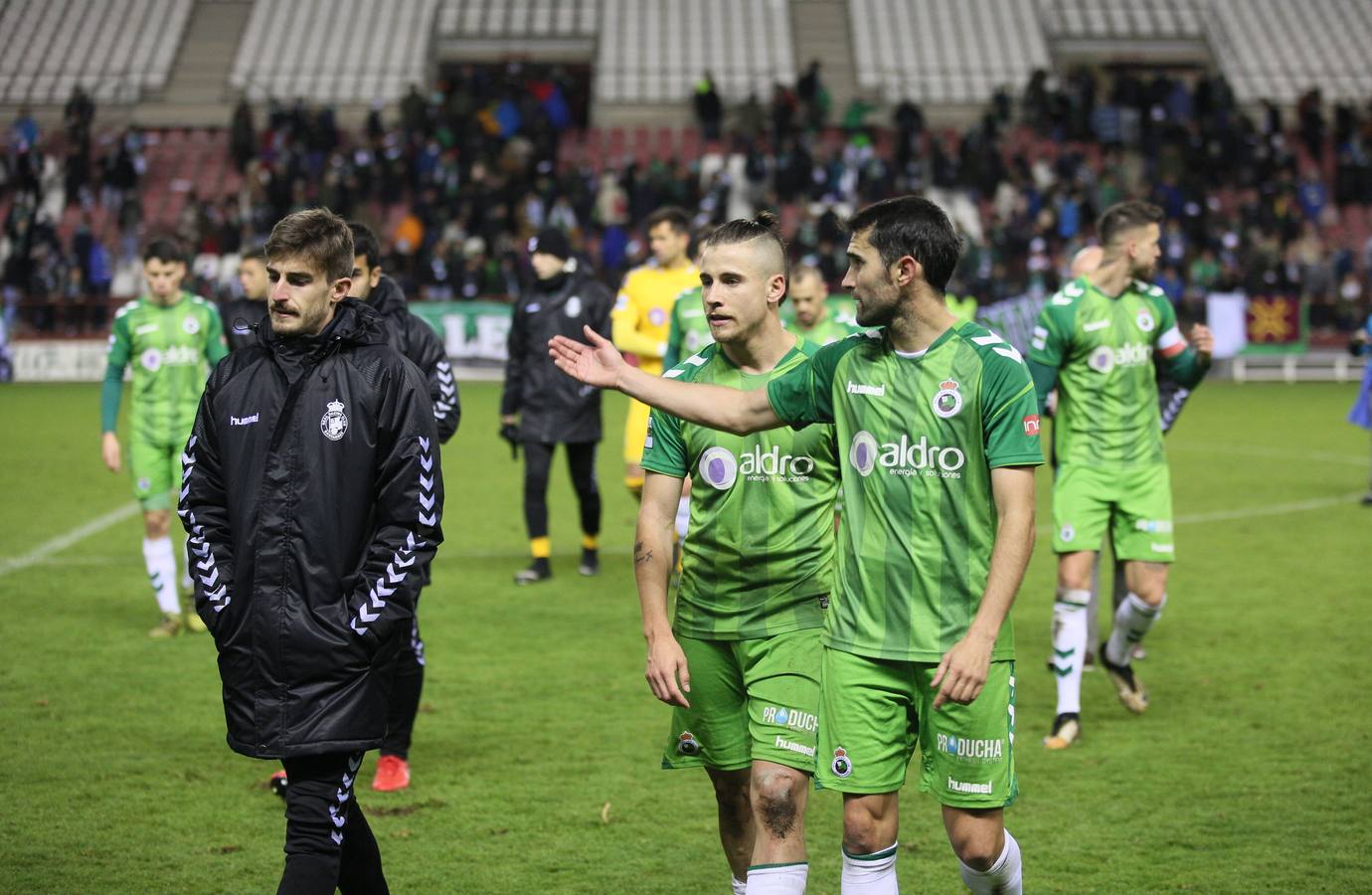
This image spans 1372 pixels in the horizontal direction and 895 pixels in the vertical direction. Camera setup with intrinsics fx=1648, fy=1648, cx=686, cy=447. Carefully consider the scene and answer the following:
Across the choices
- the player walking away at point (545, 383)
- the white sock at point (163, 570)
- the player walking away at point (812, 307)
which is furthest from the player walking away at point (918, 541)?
the player walking away at point (545, 383)

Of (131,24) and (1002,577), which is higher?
(131,24)

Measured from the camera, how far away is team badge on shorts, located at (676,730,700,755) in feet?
15.2

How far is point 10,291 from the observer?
30.5 metres

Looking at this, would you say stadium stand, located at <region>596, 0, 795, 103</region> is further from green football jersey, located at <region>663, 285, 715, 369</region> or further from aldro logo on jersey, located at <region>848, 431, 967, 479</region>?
aldro logo on jersey, located at <region>848, 431, 967, 479</region>

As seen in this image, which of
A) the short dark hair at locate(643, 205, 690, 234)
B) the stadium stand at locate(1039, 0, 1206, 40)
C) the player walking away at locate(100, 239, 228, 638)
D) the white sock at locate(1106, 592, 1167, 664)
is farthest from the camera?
the stadium stand at locate(1039, 0, 1206, 40)

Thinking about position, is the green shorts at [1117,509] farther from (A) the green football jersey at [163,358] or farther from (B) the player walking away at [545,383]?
(A) the green football jersey at [163,358]

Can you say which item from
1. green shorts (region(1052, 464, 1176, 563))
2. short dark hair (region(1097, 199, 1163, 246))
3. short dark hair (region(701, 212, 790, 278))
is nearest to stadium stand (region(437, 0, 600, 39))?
short dark hair (region(1097, 199, 1163, 246))

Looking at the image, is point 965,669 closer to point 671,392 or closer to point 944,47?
point 671,392

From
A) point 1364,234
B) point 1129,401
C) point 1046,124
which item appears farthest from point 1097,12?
point 1129,401

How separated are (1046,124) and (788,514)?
33653 mm

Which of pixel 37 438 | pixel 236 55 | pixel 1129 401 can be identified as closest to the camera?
pixel 1129 401

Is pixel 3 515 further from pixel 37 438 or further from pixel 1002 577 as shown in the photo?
pixel 1002 577

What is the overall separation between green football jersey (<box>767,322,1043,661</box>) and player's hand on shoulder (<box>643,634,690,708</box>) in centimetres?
44

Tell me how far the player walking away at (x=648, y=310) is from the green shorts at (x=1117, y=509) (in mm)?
3956
